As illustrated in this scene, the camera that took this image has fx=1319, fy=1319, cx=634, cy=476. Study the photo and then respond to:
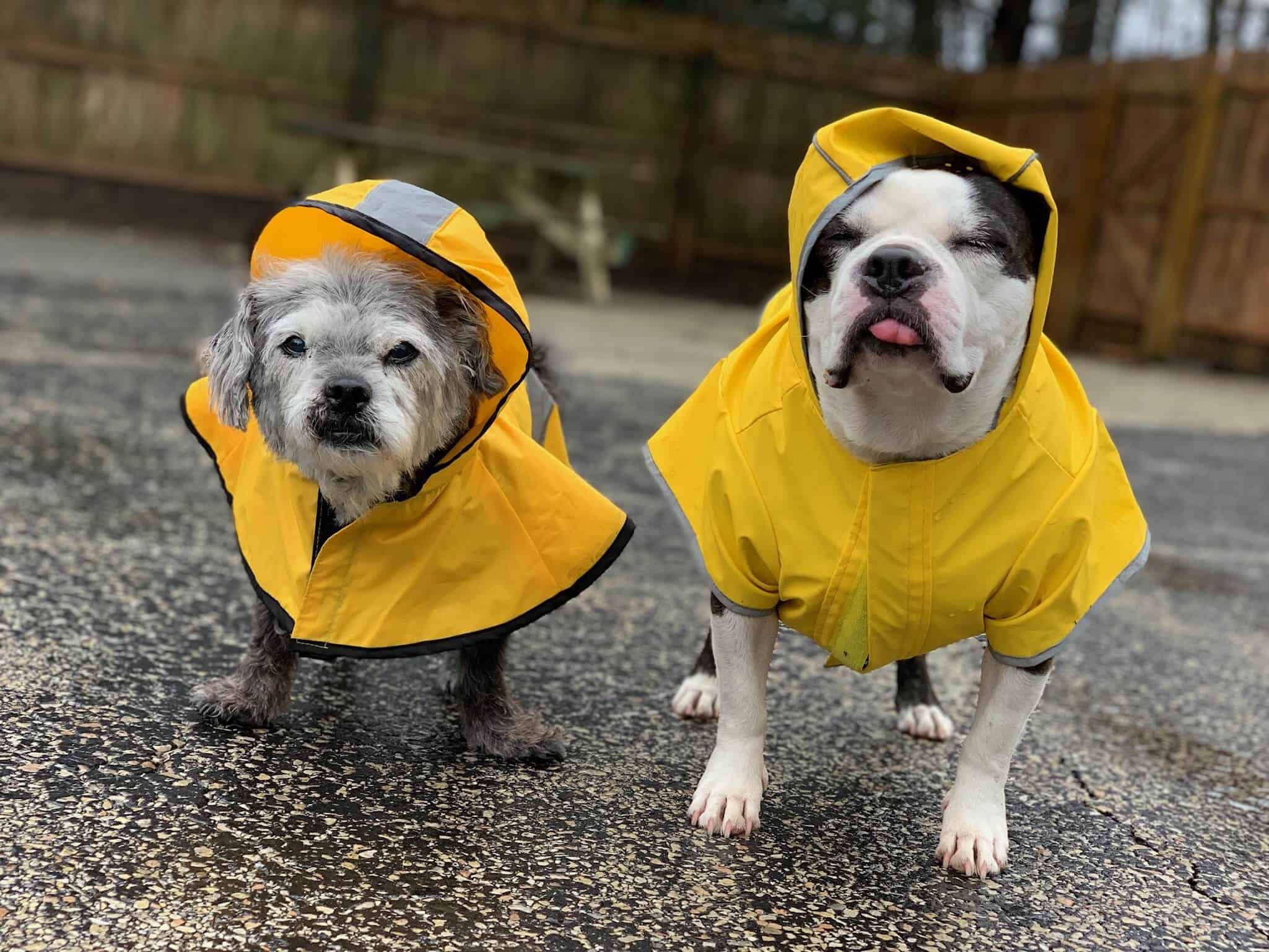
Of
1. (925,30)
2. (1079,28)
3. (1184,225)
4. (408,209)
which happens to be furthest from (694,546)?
(1079,28)

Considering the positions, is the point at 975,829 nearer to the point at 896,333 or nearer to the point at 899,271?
the point at 896,333

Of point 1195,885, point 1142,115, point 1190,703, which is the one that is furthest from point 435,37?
point 1195,885

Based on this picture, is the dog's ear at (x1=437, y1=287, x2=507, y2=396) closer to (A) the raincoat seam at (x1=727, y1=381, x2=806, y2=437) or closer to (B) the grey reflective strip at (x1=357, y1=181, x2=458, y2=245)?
(B) the grey reflective strip at (x1=357, y1=181, x2=458, y2=245)

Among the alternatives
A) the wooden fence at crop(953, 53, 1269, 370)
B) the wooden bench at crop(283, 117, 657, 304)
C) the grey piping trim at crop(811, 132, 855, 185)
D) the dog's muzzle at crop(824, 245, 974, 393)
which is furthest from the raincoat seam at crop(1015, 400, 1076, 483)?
the wooden fence at crop(953, 53, 1269, 370)

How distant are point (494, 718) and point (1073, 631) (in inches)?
51.4

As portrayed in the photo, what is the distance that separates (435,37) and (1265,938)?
14.9m

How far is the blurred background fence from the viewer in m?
13.6

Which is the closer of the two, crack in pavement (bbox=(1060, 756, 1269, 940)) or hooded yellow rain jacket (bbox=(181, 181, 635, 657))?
crack in pavement (bbox=(1060, 756, 1269, 940))

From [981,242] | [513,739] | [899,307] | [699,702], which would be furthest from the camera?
[699,702]

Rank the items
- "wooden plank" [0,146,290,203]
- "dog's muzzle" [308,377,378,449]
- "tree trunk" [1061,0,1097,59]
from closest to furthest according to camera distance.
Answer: "dog's muzzle" [308,377,378,449] < "wooden plank" [0,146,290,203] < "tree trunk" [1061,0,1097,59]

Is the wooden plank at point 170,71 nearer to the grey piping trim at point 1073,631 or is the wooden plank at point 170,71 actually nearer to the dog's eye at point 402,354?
the dog's eye at point 402,354

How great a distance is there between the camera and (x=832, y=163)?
2.71m

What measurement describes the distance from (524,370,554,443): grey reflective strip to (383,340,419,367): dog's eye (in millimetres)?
613

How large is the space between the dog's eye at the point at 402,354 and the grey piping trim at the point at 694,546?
2.05 feet
